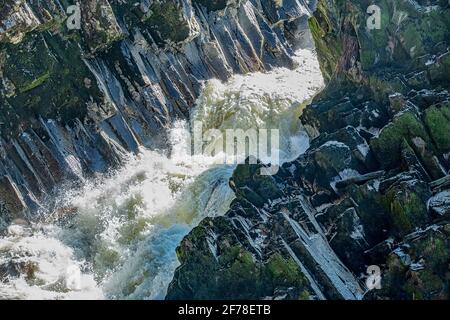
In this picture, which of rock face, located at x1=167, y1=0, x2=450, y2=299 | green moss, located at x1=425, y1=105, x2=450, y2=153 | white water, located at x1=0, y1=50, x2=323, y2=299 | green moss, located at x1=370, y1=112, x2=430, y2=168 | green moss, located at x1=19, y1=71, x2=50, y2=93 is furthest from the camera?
green moss, located at x1=19, y1=71, x2=50, y2=93

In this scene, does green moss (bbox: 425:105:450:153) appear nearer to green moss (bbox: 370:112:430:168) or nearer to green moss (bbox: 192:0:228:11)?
green moss (bbox: 370:112:430:168)

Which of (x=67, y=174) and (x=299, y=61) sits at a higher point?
(x=67, y=174)

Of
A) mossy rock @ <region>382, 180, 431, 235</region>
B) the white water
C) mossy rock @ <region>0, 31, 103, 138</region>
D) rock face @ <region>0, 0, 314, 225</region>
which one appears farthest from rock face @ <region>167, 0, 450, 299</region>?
mossy rock @ <region>0, 31, 103, 138</region>

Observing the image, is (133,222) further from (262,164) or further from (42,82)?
(42,82)

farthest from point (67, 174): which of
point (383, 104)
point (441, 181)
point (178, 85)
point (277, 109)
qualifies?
point (441, 181)

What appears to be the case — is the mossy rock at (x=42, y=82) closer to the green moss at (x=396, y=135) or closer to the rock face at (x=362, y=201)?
the rock face at (x=362, y=201)

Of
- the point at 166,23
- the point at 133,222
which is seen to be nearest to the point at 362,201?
the point at 133,222
